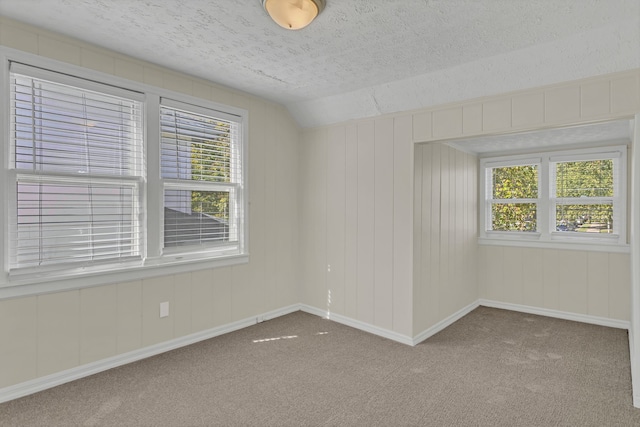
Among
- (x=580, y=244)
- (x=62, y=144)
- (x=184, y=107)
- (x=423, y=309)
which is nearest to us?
(x=62, y=144)

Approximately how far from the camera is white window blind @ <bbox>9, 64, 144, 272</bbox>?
7.77 feet

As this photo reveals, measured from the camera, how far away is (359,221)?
3754 mm

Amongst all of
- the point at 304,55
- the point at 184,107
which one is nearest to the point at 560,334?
the point at 304,55

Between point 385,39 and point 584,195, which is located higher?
point 385,39

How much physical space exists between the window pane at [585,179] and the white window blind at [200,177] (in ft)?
13.0

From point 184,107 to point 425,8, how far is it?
2.23m

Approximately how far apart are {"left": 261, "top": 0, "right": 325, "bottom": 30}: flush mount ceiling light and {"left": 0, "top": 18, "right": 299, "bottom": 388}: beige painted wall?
154cm

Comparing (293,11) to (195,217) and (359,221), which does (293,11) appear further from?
(359,221)

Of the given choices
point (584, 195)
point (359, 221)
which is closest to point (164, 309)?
point (359, 221)

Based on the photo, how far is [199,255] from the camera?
3.40m

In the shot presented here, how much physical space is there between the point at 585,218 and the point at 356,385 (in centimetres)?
357

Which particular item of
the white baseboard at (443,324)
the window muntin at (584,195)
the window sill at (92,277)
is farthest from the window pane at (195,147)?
the window muntin at (584,195)

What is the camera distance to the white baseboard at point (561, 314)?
12.5ft

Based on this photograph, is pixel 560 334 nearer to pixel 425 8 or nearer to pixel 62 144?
pixel 425 8
